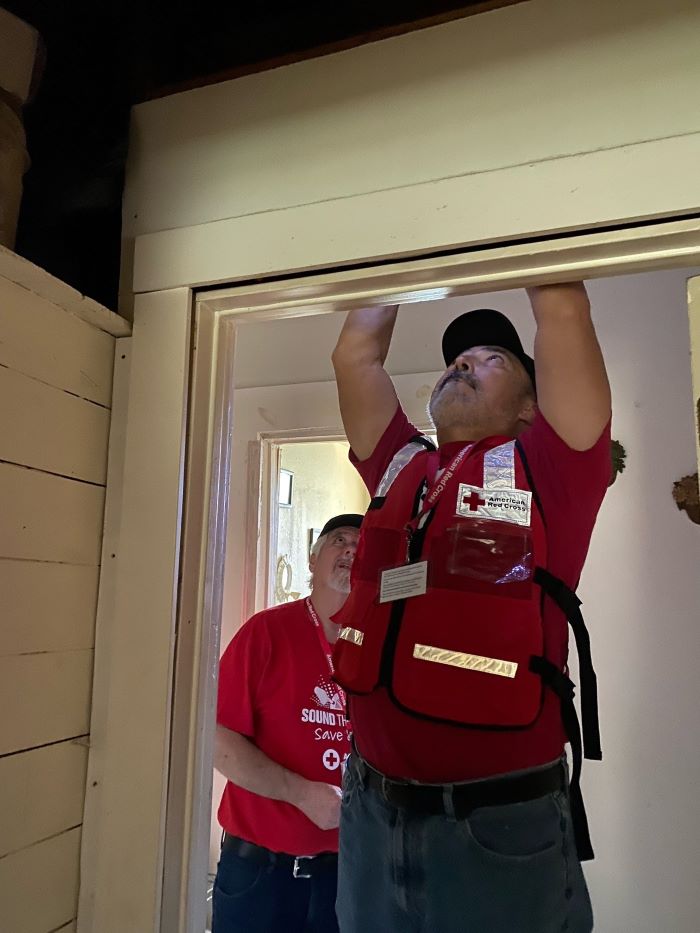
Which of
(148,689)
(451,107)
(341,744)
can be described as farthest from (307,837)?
(451,107)

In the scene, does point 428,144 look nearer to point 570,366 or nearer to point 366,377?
point 570,366

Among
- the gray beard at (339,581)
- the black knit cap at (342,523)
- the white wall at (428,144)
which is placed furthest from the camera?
the black knit cap at (342,523)

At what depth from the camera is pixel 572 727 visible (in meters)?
1.04

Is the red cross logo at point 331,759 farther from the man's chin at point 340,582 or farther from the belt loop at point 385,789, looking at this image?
the belt loop at point 385,789

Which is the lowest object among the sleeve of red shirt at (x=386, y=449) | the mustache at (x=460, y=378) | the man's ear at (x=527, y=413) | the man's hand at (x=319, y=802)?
the man's hand at (x=319, y=802)

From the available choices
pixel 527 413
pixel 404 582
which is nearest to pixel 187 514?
pixel 404 582

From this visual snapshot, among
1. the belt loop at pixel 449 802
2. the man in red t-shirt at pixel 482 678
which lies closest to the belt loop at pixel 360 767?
the man in red t-shirt at pixel 482 678

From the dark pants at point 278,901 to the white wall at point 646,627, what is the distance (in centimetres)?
61

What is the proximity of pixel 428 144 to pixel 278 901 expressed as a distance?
1.57 m

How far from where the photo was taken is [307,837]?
61.3 inches

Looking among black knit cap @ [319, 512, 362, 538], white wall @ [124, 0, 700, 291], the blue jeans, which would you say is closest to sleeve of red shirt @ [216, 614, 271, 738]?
black knit cap @ [319, 512, 362, 538]

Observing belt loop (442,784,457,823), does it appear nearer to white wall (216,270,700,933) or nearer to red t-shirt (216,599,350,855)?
red t-shirt (216,599,350,855)

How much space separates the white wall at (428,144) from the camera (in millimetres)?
672

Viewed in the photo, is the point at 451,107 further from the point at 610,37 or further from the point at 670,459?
the point at 670,459
